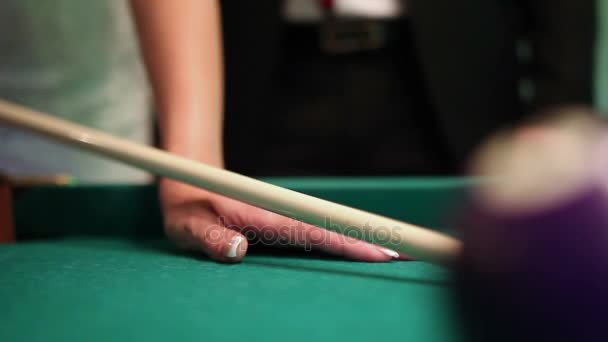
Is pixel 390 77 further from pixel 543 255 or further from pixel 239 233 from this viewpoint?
pixel 543 255

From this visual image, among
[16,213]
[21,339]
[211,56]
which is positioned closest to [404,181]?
[211,56]

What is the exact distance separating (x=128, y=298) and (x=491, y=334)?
404mm

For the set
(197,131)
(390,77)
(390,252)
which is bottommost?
(390,252)

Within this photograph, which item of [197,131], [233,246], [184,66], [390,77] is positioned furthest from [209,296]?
[390,77]

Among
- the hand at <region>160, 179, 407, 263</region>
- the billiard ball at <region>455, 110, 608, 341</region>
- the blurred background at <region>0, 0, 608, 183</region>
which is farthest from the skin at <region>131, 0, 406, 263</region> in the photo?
the blurred background at <region>0, 0, 608, 183</region>

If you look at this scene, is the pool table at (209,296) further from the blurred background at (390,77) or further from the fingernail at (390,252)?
the blurred background at (390,77)

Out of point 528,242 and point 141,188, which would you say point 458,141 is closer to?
point 141,188

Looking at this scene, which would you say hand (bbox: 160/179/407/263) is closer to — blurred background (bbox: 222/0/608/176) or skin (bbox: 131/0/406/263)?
skin (bbox: 131/0/406/263)

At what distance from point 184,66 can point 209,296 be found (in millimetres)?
730

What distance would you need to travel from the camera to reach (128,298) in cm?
59

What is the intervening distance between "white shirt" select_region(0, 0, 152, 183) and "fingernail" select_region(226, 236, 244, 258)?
1.51m

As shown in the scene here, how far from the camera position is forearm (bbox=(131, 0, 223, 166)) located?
1.11 meters

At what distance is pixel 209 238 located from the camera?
2.52 feet

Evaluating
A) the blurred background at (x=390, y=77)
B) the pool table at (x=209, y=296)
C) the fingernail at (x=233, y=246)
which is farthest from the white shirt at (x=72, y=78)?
the fingernail at (x=233, y=246)
